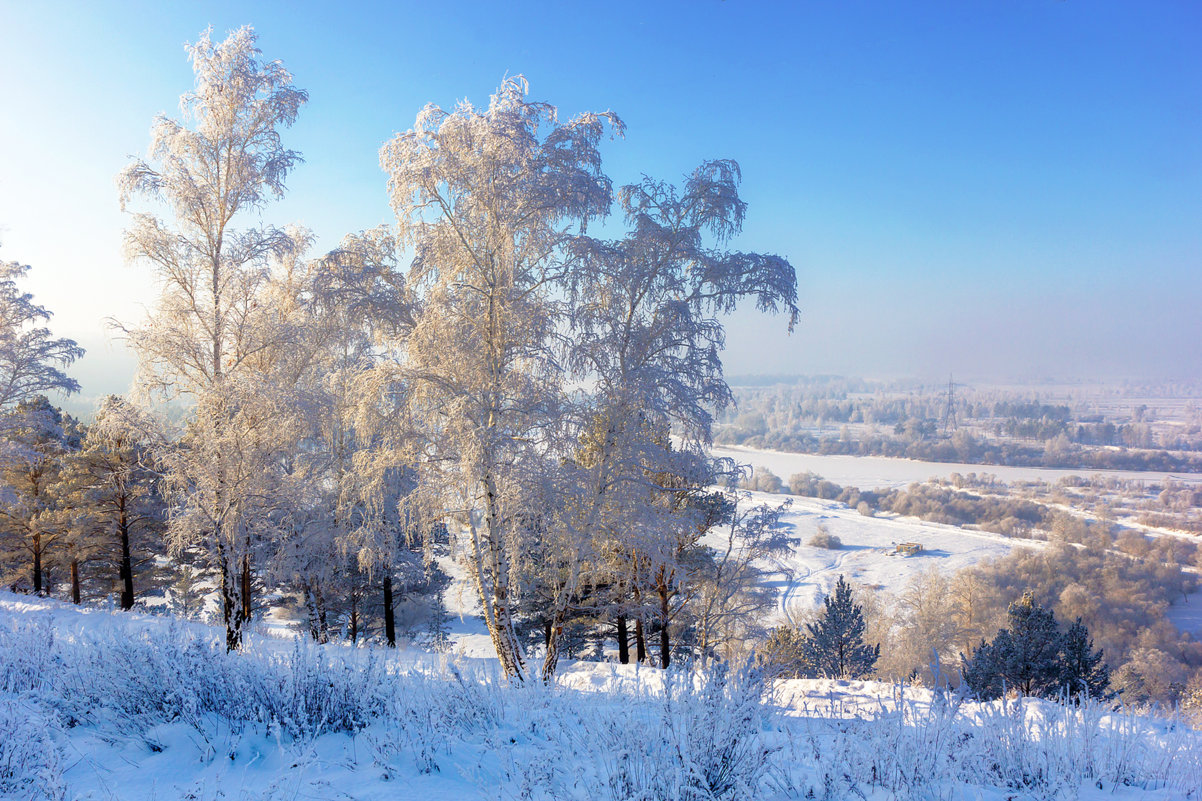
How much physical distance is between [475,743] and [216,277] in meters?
8.04

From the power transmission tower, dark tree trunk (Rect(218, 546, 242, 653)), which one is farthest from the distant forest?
dark tree trunk (Rect(218, 546, 242, 653))

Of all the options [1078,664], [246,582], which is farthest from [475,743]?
[1078,664]

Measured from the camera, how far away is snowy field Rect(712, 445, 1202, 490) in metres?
53.0

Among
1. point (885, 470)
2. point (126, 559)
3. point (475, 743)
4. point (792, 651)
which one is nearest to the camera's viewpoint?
point (475, 743)

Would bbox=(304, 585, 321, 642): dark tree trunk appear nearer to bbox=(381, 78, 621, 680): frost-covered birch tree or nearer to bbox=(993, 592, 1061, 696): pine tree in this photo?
bbox=(381, 78, 621, 680): frost-covered birch tree

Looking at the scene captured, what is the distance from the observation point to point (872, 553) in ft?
124

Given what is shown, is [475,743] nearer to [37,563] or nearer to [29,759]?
[29,759]

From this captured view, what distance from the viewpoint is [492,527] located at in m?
6.86

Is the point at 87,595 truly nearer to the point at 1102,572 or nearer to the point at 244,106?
the point at 244,106

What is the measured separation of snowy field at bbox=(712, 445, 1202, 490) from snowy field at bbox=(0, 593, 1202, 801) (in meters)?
46.0

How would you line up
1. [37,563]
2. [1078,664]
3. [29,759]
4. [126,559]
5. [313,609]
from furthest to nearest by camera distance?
1. [126,559]
2. [37,563]
3. [313,609]
4. [1078,664]
5. [29,759]

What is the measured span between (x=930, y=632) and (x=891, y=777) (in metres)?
24.5

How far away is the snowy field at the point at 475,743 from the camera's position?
2930 millimetres

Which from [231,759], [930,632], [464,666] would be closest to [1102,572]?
[930,632]
